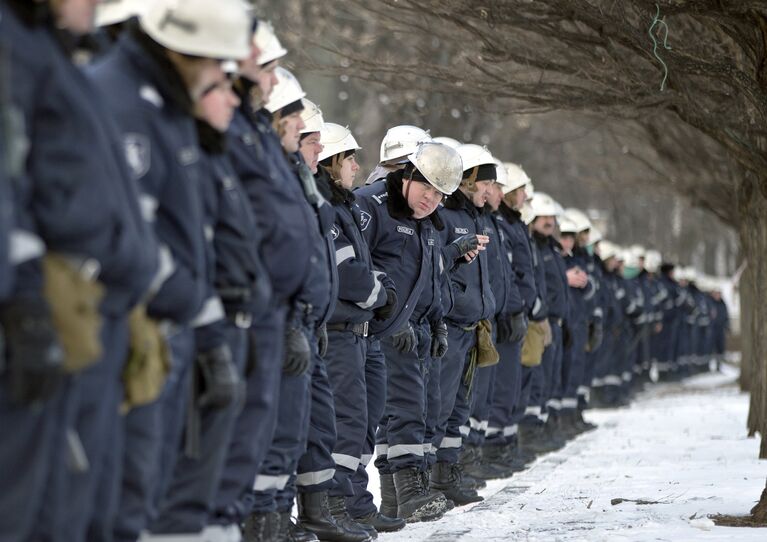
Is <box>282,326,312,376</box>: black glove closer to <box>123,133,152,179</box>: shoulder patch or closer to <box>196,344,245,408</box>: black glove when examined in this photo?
<box>196,344,245,408</box>: black glove

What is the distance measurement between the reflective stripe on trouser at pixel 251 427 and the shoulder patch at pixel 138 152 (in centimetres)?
122

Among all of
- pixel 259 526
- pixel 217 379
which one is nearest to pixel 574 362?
pixel 259 526

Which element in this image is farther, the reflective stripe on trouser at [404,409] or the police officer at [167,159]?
the reflective stripe on trouser at [404,409]

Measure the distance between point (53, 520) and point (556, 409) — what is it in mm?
12241

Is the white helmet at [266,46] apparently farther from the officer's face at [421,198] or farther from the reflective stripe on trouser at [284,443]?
the officer's face at [421,198]

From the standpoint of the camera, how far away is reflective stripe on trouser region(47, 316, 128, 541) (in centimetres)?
461

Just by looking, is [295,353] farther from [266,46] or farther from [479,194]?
[479,194]

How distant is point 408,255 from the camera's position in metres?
9.95

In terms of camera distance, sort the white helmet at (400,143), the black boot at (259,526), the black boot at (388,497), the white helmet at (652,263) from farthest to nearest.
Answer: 1. the white helmet at (652,263)
2. the white helmet at (400,143)
3. the black boot at (388,497)
4. the black boot at (259,526)

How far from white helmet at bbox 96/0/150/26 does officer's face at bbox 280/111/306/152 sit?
1.38m

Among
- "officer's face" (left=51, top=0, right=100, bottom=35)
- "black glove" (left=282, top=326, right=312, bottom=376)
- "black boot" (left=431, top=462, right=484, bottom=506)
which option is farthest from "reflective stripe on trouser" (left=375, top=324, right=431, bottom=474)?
"officer's face" (left=51, top=0, right=100, bottom=35)

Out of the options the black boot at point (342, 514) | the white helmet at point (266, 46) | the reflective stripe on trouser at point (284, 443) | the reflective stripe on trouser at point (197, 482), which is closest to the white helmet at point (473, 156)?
the black boot at point (342, 514)

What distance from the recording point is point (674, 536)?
8.59m

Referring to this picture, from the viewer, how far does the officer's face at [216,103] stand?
18.7 ft
